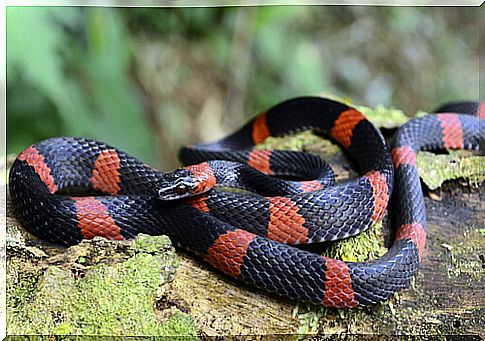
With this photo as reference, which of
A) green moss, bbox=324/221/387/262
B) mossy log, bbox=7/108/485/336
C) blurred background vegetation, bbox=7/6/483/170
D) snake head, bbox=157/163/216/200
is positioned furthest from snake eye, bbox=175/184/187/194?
blurred background vegetation, bbox=7/6/483/170

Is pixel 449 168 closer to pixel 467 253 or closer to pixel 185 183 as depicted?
pixel 467 253

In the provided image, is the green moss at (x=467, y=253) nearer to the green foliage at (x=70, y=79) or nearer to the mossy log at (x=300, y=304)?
the mossy log at (x=300, y=304)

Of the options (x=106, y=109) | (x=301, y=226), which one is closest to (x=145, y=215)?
(x=301, y=226)

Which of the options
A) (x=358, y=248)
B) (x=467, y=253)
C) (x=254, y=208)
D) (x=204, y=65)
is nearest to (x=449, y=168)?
(x=467, y=253)

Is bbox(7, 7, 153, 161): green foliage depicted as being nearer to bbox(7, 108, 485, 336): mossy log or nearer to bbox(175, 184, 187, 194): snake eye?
bbox(7, 108, 485, 336): mossy log

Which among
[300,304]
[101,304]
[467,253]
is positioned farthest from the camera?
[467,253]
